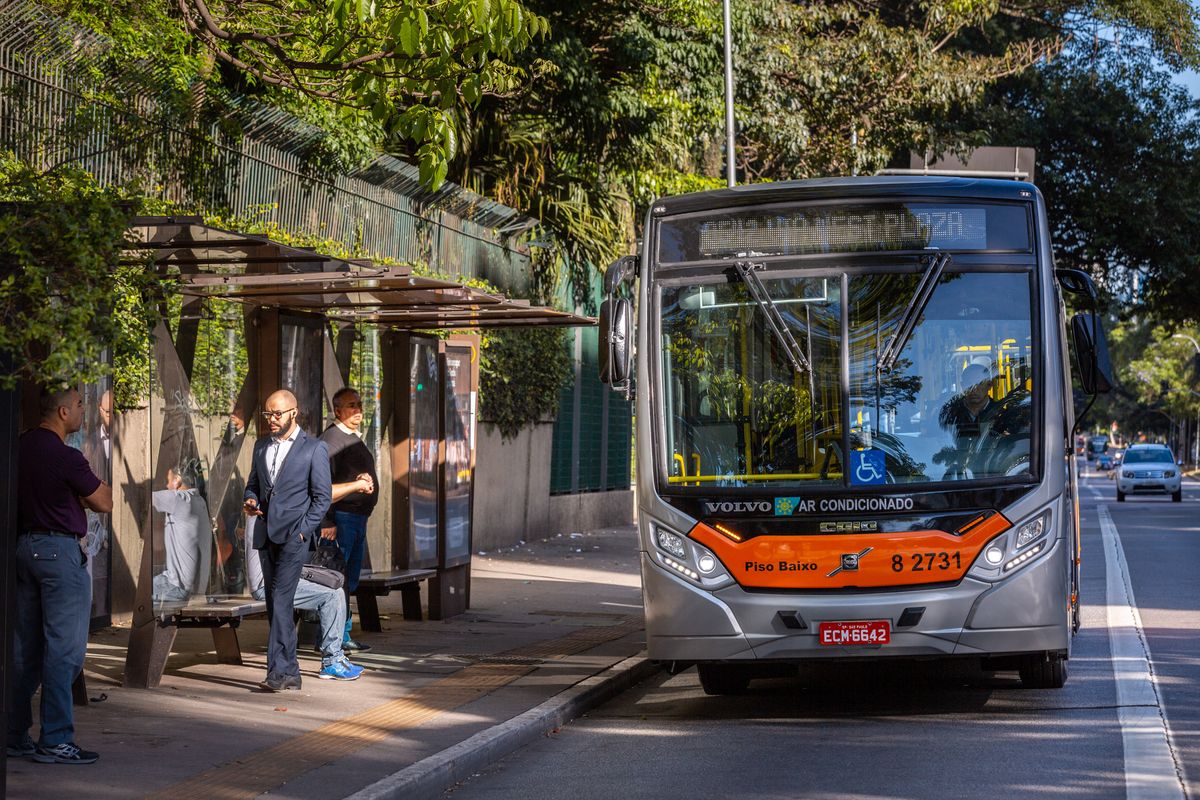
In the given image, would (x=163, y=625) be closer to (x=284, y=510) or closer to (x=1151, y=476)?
(x=284, y=510)

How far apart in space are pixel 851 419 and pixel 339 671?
3.66 meters

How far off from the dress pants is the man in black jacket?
5.48 feet

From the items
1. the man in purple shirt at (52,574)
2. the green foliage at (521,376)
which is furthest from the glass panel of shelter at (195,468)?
the green foliage at (521,376)

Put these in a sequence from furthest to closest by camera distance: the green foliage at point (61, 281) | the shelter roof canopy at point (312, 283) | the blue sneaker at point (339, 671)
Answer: the blue sneaker at point (339, 671) < the shelter roof canopy at point (312, 283) < the green foliage at point (61, 281)

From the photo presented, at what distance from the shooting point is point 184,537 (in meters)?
10.2

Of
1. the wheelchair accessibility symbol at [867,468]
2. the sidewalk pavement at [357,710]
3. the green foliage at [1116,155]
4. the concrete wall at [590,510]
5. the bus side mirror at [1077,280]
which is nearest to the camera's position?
the sidewalk pavement at [357,710]

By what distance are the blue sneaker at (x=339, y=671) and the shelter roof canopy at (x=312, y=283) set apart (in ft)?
7.87

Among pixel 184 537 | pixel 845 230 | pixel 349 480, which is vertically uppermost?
pixel 845 230

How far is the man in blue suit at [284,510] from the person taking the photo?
9.82m

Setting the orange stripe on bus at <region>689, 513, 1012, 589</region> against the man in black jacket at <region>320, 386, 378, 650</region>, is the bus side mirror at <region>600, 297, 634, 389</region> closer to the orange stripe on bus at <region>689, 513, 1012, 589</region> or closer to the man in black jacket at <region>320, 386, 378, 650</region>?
the orange stripe on bus at <region>689, 513, 1012, 589</region>

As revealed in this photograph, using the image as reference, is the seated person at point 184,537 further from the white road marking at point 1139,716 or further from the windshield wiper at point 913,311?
the white road marking at point 1139,716

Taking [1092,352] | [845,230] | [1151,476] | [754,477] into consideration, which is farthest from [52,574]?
[1151,476]

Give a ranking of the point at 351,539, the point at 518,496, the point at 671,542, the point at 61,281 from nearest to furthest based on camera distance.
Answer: the point at 61,281 < the point at 671,542 < the point at 351,539 < the point at 518,496

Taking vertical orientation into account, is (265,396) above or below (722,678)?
above
